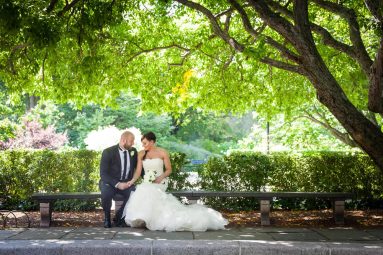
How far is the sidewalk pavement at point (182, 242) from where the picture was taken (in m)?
7.59

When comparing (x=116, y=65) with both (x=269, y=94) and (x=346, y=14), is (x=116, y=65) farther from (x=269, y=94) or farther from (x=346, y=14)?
(x=346, y=14)

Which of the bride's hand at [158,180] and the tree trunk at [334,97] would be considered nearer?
the tree trunk at [334,97]

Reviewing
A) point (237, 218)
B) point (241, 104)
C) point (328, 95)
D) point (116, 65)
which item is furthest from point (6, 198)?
point (328, 95)

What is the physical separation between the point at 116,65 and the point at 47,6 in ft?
12.8

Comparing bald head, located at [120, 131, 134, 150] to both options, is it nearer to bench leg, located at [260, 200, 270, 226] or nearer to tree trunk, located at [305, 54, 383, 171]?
bench leg, located at [260, 200, 270, 226]

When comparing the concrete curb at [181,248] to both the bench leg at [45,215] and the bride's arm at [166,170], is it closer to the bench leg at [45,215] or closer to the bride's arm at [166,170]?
the bride's arm at [166,170]

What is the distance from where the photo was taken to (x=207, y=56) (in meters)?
14.3

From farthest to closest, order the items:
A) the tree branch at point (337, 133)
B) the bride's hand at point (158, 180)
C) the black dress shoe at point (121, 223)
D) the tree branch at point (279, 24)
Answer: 1. the tree branch at point (337, 133)
2. the bride's hand at point (158, 180)
3. the black dress shoe at point (121, 223)
4. the tree branch at point (279, 24)

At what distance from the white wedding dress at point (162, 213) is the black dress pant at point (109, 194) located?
233 millimetres

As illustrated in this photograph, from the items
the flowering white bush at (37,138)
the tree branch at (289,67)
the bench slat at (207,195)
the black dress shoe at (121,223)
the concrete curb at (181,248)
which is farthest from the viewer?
the flowering white bush at (37,138)

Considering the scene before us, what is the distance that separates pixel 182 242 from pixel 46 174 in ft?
22.0

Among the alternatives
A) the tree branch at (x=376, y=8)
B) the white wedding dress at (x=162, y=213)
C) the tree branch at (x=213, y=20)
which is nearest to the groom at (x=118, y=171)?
the white wedding dress at (x=162, y=213)

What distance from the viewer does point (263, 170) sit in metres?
13.3

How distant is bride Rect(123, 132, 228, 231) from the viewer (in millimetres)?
9242
